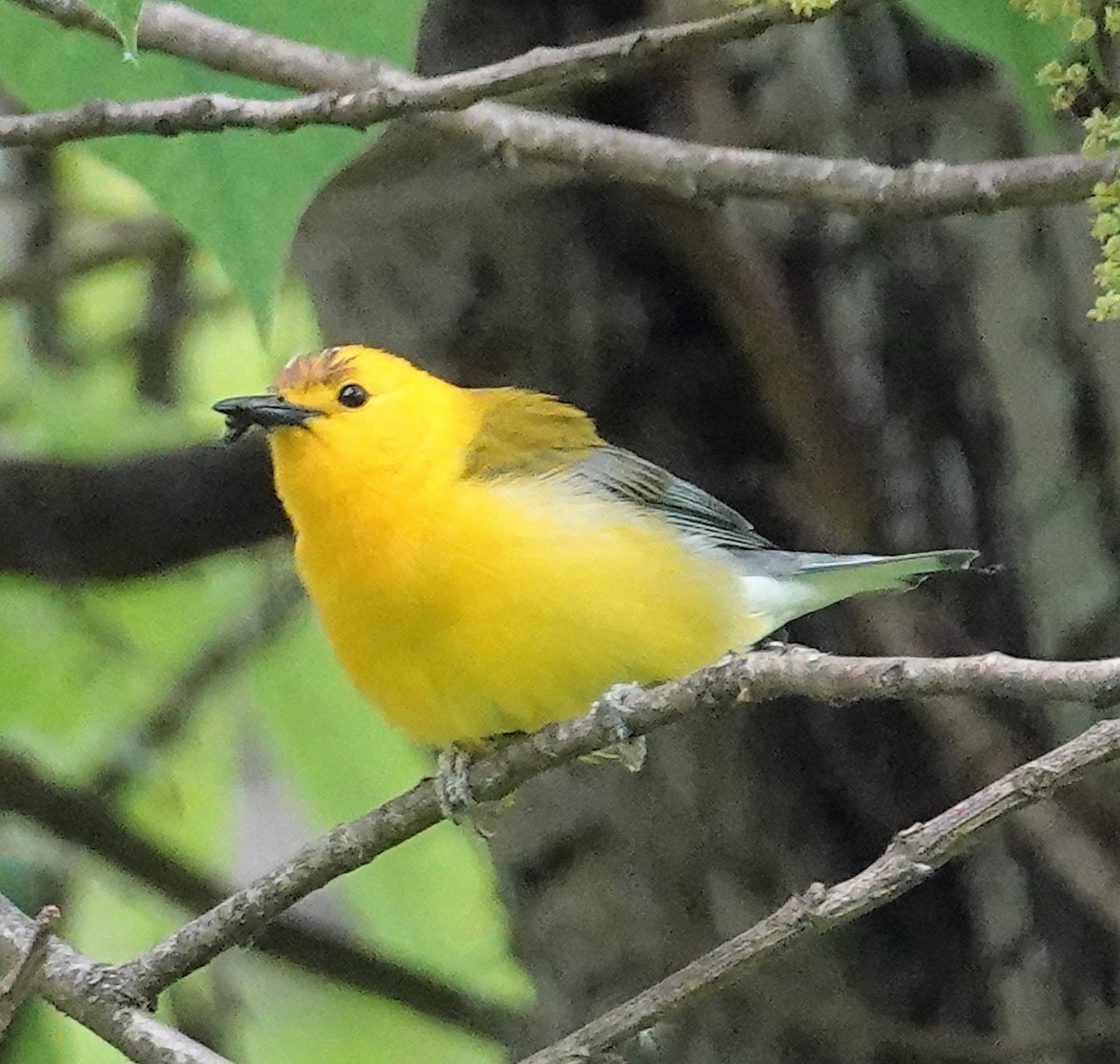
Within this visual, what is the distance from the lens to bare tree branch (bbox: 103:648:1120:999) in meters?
0.87

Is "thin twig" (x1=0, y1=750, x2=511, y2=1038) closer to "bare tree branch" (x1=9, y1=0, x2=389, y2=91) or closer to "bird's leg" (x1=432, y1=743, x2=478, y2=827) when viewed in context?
"bird's leg" (x1=432, y1=743, x2=478, y2=827)

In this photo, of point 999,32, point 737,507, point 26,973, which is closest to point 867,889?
point 26,973

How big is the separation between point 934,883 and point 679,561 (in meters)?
0.46

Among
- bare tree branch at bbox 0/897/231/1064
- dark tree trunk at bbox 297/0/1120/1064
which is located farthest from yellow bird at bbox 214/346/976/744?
bare tree branch at bbox 0/897/231/1064

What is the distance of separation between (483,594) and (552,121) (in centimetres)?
47

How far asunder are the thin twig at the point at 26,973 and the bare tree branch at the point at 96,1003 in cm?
7

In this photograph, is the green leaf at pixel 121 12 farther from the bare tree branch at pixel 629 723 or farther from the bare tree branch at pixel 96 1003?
the bare tree branch at pixel 96 1003

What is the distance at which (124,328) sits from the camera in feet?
10.1

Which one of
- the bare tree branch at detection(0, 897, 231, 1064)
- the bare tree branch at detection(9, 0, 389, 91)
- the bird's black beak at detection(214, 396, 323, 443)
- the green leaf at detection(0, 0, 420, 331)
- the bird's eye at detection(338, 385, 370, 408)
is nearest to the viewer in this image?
the bare tree branch at detection(0, 897, 231, 1064)

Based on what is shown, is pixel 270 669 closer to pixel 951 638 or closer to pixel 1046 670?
pixel 951 638

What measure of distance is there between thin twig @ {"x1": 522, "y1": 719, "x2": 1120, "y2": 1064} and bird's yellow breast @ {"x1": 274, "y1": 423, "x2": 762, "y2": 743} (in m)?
0.62

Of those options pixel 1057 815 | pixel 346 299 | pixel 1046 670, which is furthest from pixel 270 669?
pixel 1046 670

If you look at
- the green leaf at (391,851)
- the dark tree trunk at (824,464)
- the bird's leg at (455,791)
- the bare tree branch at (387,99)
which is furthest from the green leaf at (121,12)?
the green leaf at (391,851)

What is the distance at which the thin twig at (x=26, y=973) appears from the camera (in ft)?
3.68
